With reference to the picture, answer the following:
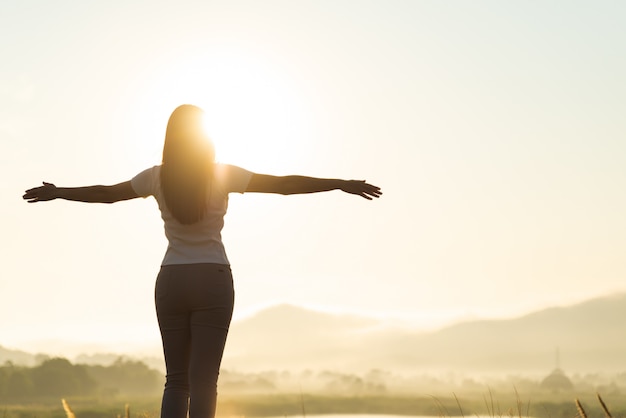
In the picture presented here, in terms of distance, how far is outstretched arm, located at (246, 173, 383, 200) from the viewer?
23.3 feet

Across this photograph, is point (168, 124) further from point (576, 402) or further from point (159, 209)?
point (576, 402)

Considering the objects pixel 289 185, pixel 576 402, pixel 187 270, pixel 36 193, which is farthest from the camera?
pixel 36 193

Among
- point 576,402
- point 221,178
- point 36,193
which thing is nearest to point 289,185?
point 221,178

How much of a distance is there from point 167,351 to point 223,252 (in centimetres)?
88

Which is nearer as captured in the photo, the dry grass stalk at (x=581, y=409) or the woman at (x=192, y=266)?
the dry grass stalk at (x=581, y=409)

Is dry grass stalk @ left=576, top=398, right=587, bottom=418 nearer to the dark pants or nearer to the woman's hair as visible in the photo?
the dark pants

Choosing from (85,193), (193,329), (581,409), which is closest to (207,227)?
Result: (193,329)

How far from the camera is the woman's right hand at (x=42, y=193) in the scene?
8.11 m

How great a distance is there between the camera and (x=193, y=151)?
22.2 ft

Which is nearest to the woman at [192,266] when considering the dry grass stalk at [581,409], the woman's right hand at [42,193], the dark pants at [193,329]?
the dark pants at [193,329]

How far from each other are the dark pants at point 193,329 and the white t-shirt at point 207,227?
8cm

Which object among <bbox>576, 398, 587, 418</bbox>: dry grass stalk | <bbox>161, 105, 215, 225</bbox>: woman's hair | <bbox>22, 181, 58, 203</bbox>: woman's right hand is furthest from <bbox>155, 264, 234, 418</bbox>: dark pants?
<bbox>576, 398, 587, 418</bbox>: dry grass stalk

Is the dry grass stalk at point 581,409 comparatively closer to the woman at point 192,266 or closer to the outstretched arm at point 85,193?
the woman at point 192,266

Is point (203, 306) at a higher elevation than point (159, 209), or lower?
lower
